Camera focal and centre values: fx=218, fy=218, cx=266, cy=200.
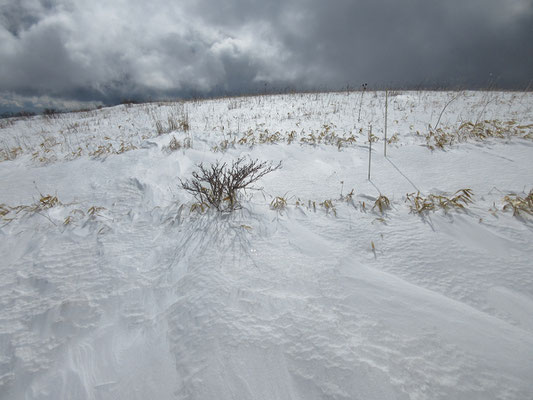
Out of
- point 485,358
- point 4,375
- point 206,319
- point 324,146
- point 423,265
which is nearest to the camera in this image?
point 485,358

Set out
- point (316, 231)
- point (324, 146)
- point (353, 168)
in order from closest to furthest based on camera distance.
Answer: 1. point (316, 231)
2. point (353, 168)
3. point (324, 146)

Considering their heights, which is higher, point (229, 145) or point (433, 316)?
point (229, 145)

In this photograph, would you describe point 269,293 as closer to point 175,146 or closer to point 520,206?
point 520,206

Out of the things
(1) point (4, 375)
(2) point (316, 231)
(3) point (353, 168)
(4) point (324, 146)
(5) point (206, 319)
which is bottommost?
(1) point (4, 375)

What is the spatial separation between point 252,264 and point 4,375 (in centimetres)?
117

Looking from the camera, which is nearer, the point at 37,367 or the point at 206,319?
the point at 37,367

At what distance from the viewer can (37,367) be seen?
0.95m

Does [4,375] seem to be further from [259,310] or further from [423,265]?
[423,265]

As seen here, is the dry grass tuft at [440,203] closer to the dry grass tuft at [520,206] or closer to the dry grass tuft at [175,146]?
the dry grass tuft at [520,206]

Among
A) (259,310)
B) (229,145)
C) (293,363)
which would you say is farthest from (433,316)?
(229,145)

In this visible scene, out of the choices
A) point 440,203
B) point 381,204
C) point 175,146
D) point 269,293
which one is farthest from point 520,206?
point 175,146

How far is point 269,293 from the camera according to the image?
3.83 feet

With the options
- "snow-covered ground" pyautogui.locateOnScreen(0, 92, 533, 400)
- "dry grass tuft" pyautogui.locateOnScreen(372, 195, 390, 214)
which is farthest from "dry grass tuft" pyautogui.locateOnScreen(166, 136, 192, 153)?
"dry grass tuft" pyautogui.locateOnScreen(372, 195, 390, 214)

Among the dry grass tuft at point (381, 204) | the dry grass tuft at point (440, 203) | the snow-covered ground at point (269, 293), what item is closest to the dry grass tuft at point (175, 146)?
the snow-covered ground at point (269, 293)
